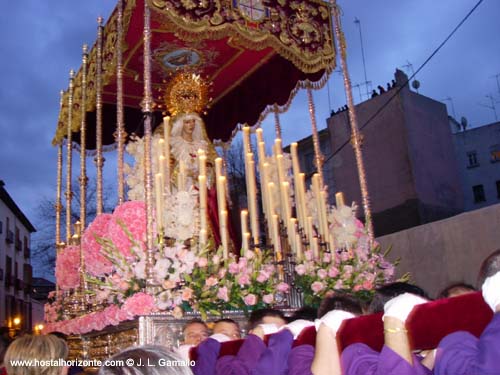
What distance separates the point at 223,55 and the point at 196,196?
2347 mm

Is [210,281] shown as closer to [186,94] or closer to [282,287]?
[282,287]

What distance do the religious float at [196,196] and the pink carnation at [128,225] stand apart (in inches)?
0.4

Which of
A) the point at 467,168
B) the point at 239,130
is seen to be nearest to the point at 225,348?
the point at 239,130

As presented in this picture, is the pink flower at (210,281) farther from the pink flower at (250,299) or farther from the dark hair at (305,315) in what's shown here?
the dark hair at (305,315)

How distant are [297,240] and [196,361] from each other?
2381mm

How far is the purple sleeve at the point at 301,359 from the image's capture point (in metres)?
1.99

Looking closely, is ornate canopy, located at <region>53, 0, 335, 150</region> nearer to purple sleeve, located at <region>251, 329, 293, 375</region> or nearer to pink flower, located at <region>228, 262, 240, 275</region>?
pink flower, located at <region>228, 262, 240, 275</region>

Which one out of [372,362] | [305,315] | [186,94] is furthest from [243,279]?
[186,94]

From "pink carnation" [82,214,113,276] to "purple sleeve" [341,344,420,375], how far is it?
3211 millimetres

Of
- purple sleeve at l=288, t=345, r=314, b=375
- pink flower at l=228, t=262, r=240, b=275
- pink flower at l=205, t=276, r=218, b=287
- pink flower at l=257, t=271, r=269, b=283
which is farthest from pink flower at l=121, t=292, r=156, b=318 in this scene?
purple sleeve at l=288, t=345, r=314, b=375

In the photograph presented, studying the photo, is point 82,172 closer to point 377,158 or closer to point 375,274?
point 375,274

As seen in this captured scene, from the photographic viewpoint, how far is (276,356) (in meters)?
2.13

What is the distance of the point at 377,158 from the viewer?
16.8 m

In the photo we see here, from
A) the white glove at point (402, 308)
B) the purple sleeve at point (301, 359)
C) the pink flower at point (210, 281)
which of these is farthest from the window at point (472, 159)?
the white glove at point (402, 308)
